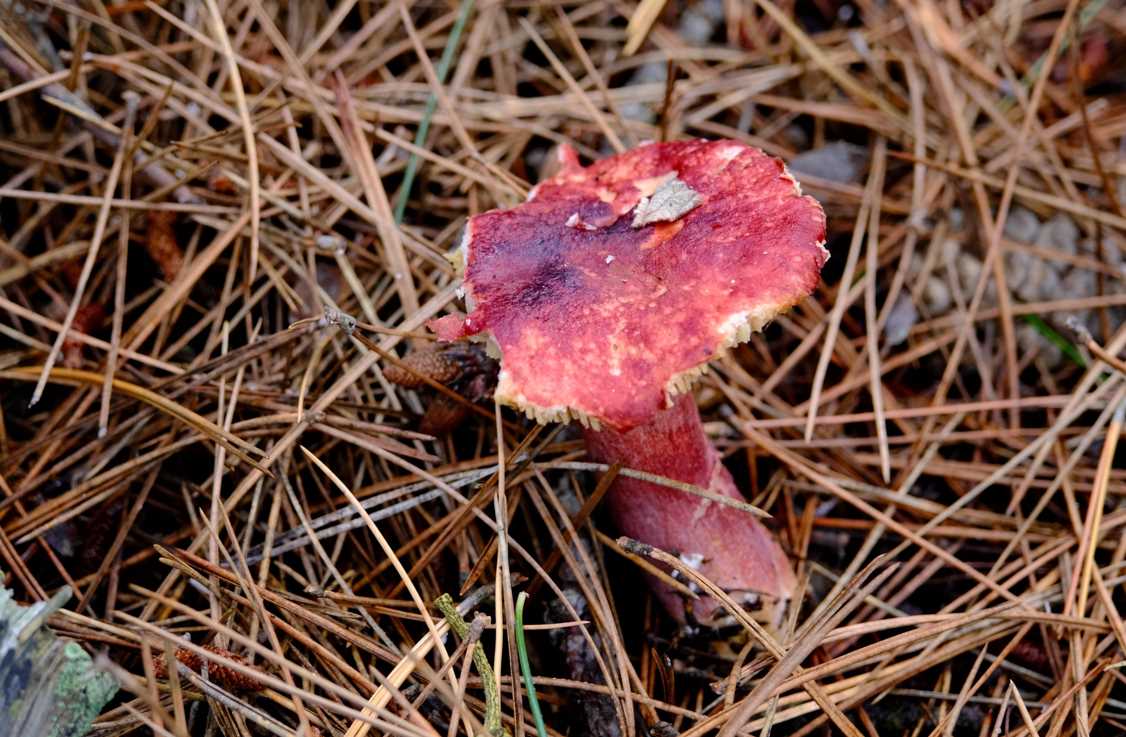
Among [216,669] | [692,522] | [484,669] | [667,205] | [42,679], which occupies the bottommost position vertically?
[692,522]

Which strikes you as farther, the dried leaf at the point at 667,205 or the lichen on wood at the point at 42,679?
the dried leaf at the point at 667,205

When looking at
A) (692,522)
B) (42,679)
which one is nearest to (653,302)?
(692,522)

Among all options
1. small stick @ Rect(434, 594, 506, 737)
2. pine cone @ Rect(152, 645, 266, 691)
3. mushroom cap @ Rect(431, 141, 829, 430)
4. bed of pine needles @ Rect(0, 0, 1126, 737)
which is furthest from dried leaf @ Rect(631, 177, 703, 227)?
pine cone @ Rect(152, 645, 266, 691)

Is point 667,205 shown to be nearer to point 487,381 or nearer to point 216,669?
point 487,381

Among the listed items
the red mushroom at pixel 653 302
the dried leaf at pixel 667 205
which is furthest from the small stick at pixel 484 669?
the dried leaf at pixel 667 205

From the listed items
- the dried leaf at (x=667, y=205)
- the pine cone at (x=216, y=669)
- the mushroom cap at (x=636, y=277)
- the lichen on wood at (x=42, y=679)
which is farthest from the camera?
the dried leaf at (x=667, y=205)

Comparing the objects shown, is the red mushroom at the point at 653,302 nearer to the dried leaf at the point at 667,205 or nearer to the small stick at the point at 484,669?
the dried leaf at the point at 667,205

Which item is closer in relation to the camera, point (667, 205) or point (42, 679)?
point (42, 679)

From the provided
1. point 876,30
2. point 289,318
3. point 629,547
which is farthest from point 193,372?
point 876,30
